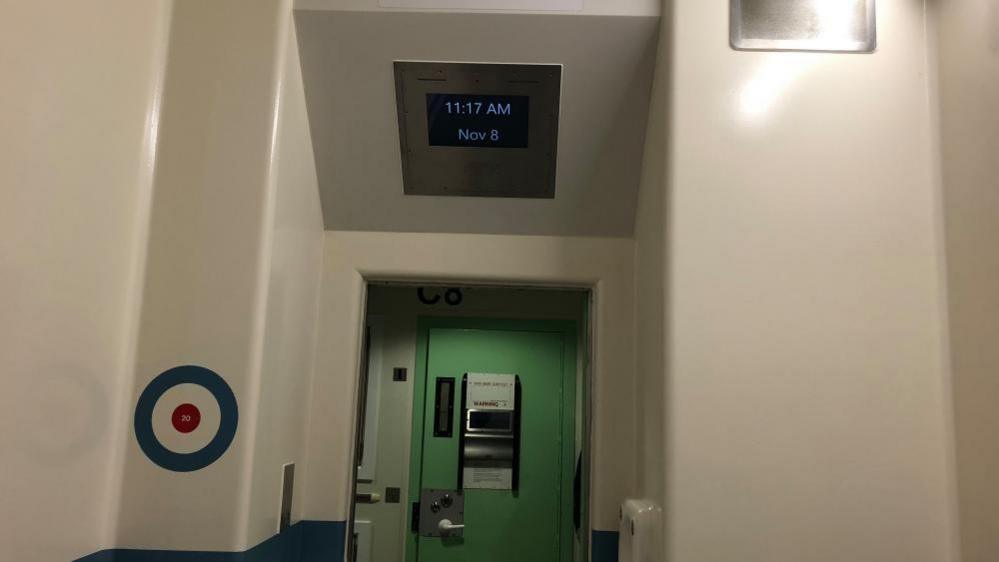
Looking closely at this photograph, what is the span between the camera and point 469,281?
2.14 meters

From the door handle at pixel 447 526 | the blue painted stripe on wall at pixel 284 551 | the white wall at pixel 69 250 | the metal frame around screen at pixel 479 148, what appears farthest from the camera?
the door handle at pixel 447 526

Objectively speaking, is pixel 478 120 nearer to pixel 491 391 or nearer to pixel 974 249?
pixel 974 249

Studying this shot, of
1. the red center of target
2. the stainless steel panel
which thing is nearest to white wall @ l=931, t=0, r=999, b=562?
the stainless steel panel

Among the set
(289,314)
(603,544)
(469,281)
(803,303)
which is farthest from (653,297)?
(289,314)

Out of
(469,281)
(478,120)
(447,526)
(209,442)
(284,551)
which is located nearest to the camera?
(209,442)

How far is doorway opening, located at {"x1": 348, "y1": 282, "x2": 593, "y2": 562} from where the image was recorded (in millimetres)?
3635

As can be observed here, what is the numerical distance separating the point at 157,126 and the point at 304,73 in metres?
0.36

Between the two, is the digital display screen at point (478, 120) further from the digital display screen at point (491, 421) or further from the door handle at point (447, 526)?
the door handle at point (447, 526)

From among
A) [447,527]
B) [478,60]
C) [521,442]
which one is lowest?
[447,527]

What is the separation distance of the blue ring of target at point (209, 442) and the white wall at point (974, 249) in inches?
56.7

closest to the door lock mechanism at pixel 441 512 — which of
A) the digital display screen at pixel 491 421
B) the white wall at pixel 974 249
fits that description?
the digital display screen at pixel 491 421

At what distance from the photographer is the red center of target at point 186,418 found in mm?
1615

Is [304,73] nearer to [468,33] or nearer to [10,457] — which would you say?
[468,33]

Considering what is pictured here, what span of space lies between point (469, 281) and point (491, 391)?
1.66m
